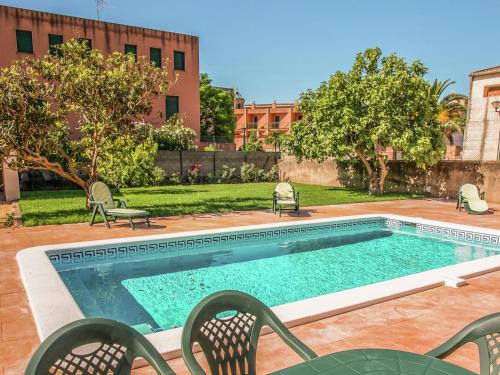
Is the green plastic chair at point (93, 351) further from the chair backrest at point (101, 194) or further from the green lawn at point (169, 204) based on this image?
the green lawn at point (169, 204)

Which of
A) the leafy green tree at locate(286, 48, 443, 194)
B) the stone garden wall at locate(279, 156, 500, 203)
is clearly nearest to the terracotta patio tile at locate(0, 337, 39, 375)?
the leafy green tree at locate(286, 48, 443, 194)

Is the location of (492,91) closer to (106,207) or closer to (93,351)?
(106,207)

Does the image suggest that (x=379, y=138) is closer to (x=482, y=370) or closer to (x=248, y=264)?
(x=248, y=264)

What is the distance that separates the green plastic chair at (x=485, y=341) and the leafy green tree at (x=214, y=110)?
142 feet

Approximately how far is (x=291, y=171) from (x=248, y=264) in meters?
17.4

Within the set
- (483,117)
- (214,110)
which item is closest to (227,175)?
(483,117)

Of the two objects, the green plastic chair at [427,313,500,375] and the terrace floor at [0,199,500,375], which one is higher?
the green plastic chair at [427,313,500,375]

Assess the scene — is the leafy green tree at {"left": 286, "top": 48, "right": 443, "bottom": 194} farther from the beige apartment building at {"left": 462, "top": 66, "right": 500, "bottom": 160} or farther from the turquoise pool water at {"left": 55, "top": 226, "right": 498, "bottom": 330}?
the beige apartment building at {"left": 462, "top": 66, "right": 500, "bottom": 160}

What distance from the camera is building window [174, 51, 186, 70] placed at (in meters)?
28.1

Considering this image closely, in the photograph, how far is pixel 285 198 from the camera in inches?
463

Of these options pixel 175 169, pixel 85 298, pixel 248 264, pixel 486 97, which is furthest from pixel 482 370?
pixel 486 97

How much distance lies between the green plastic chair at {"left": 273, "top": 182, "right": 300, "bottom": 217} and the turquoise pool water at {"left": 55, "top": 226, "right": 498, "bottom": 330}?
175 centimetres

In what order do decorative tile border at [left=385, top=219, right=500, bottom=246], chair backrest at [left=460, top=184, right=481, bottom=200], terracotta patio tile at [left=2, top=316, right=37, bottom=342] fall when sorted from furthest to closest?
1. chair backrest at [left=460, top=184, right=481, bottom=200]
2. decorative tile border at [left=385, top=219, right=500, bottom=246]
3. terracotta patio tile at [left=2, top=316, right=37, bottom=342]

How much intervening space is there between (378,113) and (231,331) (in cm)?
1441
